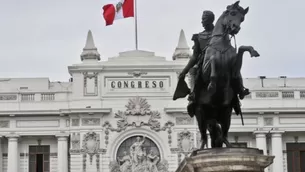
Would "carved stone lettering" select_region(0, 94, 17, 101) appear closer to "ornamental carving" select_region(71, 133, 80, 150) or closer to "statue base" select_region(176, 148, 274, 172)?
"ornamental carving" select_region(71, 133, 80, 150)

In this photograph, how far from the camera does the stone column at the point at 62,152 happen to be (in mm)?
46812

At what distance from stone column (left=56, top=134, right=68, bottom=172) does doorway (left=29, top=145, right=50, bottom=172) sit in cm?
120

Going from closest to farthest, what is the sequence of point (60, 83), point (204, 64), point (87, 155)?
point (204, 64) → point (87, 155) → point (60, 83)

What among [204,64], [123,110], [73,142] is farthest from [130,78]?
[204,64]

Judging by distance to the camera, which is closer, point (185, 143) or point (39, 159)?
point (185, 143)

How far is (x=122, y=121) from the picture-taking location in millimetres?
46688

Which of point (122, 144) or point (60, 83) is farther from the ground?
point (60, 83)

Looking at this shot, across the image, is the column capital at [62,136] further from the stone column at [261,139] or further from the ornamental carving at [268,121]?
the ornamental carving at [268,121]

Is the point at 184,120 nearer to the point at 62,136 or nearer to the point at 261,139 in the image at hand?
the point at 261,139

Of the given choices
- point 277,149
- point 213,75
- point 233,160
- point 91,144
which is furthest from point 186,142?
point 233,160

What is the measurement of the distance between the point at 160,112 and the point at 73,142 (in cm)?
555

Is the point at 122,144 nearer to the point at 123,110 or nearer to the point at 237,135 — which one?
the point at 123,110

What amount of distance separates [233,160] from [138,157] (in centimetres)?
3336

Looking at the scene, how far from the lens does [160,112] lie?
46844 millimetres
